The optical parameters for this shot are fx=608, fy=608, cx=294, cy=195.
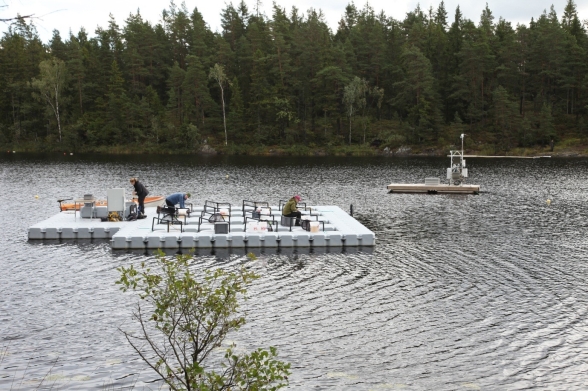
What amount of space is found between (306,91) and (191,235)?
82824mm

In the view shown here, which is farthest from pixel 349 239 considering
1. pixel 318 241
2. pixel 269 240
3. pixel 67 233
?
pixel 67 233

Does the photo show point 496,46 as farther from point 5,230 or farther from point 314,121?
point 5,230

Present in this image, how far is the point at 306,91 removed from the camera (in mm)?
105938

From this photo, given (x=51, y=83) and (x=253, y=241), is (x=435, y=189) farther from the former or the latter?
(x=51, y=83)

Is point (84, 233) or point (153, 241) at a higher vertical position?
point (84, 233)

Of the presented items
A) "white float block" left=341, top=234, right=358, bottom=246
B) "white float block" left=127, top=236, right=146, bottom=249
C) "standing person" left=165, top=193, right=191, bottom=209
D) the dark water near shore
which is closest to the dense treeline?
the dark water near shore

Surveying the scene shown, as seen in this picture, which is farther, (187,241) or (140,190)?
(140,190)

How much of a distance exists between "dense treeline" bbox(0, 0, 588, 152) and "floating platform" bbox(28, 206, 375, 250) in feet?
241

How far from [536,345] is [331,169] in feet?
187

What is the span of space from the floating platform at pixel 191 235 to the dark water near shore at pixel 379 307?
2.71 ft

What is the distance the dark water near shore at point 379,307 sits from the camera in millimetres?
13156

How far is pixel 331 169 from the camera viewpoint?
7112cm

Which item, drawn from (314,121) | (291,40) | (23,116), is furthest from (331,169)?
(23,116)

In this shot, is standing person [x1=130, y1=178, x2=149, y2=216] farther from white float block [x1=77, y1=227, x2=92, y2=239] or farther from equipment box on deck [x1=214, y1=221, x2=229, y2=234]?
equipment box on deck [x1=214, y1=221, x2=229, y2=234]
